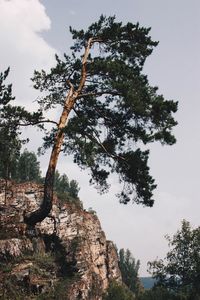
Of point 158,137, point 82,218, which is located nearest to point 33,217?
point 158,137

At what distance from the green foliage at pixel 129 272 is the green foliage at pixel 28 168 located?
135 ft

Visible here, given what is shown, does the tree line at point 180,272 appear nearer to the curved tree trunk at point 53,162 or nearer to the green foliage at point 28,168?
the curved tree trunk at point 53,162

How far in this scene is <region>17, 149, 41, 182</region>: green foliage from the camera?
71750 millimetres

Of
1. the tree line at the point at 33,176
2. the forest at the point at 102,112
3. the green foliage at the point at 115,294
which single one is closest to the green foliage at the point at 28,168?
the tree line at the point at 33,176

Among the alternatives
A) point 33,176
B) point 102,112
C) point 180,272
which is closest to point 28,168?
point 33,176

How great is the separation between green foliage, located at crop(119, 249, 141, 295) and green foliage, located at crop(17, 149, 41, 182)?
135 ft

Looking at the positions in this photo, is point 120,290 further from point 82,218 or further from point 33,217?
point 33,217

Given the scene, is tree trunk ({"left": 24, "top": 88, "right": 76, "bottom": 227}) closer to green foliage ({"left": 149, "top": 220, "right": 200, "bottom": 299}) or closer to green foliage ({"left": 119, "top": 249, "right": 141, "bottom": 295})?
green foliage ({"left": 149, "top": 220, "right": 200, "bottom": 299})

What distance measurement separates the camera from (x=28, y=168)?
242 ft

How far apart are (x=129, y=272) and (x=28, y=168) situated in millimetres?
47077

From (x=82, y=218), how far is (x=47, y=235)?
29.9 ft

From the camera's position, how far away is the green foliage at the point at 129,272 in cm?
9700

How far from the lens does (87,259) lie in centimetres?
4988

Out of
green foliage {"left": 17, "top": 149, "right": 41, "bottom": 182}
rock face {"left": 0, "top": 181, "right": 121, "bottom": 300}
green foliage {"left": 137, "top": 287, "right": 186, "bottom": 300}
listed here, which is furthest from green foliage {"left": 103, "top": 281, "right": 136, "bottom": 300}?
green foliage {"left": 17, "top": 149, "right": 41, "bottom": 182}
